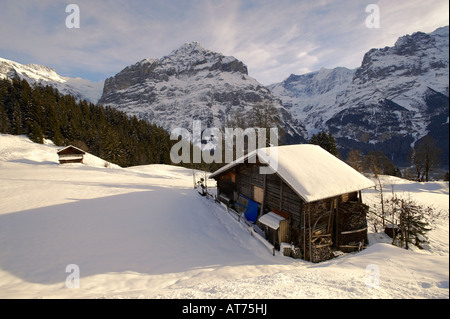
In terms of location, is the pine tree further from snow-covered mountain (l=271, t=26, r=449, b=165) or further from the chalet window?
snow-covered mountain (l=271, t=26, r=449, b=165)

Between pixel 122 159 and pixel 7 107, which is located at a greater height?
pixel 7 107

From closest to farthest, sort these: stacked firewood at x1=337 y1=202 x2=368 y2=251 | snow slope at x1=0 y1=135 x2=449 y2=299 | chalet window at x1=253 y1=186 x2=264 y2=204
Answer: snow slope at x1=0 y1=135 x2=449 y2=299, stacked firewood at x1=337 y1=202 x2=368 y2=251, chalet window at x1=253 y1=186 x2=264 y2=204

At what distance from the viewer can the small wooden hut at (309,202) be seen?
10.9 m

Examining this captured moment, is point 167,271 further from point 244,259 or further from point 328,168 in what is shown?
point 328,168

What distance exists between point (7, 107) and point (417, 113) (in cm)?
24939

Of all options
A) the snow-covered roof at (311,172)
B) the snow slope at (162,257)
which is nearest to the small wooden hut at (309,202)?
the snow-covered roof at (311,172)

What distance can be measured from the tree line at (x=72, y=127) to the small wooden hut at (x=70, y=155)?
18.6 meters

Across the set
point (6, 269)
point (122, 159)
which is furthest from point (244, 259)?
point (122, 159)

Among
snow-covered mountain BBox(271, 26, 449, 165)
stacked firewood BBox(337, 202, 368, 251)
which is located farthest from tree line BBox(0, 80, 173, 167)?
snow-covered mountain BBox(271, 26, 449, 165)

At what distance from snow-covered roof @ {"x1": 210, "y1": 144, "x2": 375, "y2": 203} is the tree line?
58089 millimetres

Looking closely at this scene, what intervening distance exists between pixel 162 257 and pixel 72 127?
65592 millimetres

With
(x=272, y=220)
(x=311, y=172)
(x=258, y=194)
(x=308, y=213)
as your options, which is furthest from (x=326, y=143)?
(x=272, y=220)

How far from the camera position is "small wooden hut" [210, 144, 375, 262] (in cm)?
1092

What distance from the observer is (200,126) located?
7175 inches
